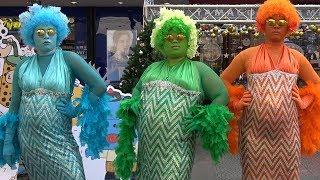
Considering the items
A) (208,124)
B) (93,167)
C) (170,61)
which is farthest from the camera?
(93,167)

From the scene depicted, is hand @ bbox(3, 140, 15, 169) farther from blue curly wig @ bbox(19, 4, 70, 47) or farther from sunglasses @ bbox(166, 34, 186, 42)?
sunglasses @ bbox(166, 34, 186, 42)

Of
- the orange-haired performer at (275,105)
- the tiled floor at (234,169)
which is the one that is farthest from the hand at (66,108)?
the tiled floor at (234,169)

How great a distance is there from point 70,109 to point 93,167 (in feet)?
4.13

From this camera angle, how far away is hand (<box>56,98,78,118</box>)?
10.1ft

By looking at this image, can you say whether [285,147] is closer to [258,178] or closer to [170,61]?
[258,178]

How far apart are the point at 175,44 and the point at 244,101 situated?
0.50 metres

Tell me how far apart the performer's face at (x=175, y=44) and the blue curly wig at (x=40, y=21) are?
0.64 meters

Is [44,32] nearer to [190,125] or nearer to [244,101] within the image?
[190,125]

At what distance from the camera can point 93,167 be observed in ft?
14.0

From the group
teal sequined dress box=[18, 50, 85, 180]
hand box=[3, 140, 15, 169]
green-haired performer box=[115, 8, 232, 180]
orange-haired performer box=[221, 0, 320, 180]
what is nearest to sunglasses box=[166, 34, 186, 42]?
green-haired performer box=[115, 8, 232, 180]

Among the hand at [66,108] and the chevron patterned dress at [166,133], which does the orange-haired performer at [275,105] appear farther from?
the hand at [66,108]

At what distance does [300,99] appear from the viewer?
313 centimetres

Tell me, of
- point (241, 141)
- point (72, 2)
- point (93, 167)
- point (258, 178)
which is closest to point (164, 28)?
point (241, 141)

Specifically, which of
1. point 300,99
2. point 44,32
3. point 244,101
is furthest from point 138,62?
point 300,99
